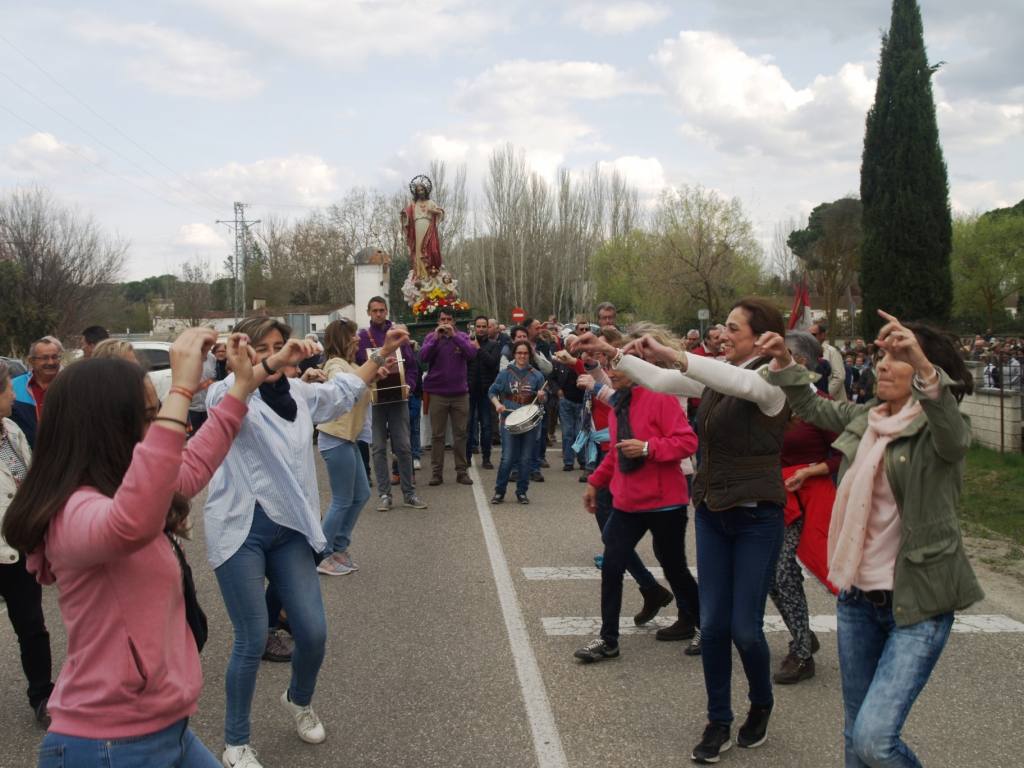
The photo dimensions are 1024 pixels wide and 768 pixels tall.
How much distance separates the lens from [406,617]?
20.3 ft

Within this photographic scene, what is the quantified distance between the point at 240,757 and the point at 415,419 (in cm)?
941

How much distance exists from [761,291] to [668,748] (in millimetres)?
48820

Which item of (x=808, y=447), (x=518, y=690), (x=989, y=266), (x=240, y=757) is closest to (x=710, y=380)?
(x=808, y=447)

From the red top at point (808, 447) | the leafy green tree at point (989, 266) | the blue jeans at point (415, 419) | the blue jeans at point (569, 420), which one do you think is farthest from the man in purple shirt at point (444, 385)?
the leafy green tree at point (989, 266)

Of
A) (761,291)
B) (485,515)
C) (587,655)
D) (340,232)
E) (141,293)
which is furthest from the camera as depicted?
(141,293)

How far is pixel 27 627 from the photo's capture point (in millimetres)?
4617

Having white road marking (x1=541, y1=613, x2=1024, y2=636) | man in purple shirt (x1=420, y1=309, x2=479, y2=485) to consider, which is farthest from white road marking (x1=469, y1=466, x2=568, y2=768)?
man in purple shirt (x1=420, y1=309, x2=479, y2=485)

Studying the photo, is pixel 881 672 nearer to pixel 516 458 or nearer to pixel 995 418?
pixel 516 458

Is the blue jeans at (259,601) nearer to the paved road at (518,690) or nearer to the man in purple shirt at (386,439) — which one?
the paved road at (518,690)

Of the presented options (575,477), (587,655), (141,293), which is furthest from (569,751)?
(141,293)

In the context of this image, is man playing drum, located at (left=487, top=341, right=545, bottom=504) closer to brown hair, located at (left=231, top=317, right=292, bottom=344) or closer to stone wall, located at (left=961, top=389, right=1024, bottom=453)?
brown hair, located at (left=231, top=317, right=292, bottom=344)

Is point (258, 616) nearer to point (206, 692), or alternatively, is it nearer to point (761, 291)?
point (206, 692)

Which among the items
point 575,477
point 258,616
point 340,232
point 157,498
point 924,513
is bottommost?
point 575,477

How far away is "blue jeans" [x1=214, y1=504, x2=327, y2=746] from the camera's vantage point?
391 centimetres
